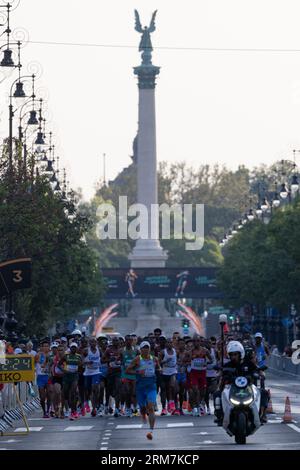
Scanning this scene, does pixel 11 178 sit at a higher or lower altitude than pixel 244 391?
higher

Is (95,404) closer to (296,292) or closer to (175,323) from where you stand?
(296,292)

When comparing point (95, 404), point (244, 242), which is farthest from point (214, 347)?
point (244, 242)

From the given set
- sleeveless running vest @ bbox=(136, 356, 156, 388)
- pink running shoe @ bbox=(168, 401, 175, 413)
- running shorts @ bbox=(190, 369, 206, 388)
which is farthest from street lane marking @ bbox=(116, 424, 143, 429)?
pink running shoe @ bbox=(168, 401, 175, 413)

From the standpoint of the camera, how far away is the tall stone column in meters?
Result: 142

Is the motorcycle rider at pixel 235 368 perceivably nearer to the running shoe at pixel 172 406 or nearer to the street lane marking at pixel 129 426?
the street lane marking at pixel 129 426

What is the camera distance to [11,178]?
187 feet

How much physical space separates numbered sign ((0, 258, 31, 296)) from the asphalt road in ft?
13.4

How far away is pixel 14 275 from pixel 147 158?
320 feet

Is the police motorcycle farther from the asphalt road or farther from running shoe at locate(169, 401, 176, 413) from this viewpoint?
running shoe at locate(169, 401, 176, 413)

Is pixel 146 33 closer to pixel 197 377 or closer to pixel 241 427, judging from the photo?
pixel 197 377

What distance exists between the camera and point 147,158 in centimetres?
14400

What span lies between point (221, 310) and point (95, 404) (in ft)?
336

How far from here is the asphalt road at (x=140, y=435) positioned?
30.0m

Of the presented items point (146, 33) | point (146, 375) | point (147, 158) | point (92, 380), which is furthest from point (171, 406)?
point (146, 33)
